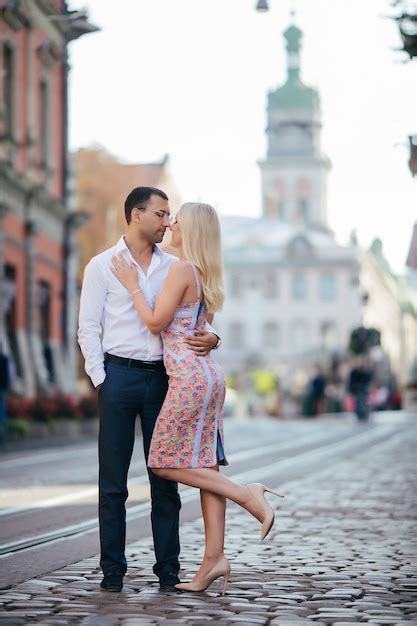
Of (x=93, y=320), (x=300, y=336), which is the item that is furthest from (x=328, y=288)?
(x=93, y=320)

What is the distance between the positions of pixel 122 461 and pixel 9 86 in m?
28.2

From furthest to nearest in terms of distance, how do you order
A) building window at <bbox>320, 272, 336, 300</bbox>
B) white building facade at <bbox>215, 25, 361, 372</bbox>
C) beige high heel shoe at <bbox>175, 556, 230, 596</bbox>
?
building window at <bbox>320, 272, 336, 300</bbox>, white building facade at <bbox>215, 25, 361, 372</bbox>, beige high heel shoe at <bbox>175, 556, 230, 596</bbox>

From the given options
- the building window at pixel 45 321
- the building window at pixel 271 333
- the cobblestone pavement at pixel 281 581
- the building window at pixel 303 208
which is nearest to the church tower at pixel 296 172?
the building window at pixel 303 208

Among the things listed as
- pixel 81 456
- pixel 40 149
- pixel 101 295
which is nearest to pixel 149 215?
pixel 101 295

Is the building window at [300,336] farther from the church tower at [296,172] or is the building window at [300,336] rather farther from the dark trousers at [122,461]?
the dark trousers at [122,461]

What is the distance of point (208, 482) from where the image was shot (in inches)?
285

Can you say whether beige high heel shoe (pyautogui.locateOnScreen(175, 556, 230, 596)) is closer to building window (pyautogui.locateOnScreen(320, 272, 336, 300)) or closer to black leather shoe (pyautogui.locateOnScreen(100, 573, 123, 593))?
black leather shoe (pyautogui.locateOnScreen(100, 573, 123, 593))

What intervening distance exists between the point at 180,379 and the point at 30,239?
28396mm

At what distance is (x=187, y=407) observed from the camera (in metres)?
7.21

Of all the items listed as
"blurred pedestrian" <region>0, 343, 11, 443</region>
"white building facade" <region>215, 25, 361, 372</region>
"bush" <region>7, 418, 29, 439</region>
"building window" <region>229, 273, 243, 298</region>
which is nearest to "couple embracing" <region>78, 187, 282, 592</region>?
"blurred pedestrian" <region>0, 343, 11, 443</region>

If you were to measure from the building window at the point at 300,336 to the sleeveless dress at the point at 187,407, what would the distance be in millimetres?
108801

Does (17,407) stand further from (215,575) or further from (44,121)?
(215,575)

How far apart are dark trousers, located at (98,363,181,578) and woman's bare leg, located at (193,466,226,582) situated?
0.21m

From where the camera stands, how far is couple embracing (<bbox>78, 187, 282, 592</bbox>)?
23.7ft
